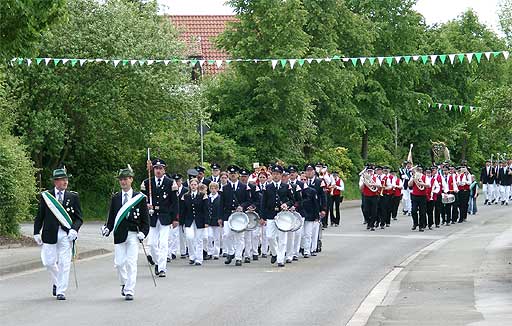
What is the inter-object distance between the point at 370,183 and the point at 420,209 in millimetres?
1665

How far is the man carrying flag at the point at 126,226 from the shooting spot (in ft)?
52.0

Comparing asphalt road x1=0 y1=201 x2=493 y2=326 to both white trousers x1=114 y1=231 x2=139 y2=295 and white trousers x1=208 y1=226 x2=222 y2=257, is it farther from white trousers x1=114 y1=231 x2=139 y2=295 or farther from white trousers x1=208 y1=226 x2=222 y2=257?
white trousers x1=208 y1=226 x2=222 y2=257

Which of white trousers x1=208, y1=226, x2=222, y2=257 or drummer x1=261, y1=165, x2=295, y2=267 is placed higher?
drummer x1=261, y1=165, x2=295, y2=267

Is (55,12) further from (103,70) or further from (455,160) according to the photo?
(455,160)

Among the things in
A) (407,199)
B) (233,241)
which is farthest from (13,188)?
(407,199)

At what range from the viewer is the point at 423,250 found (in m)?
25.4

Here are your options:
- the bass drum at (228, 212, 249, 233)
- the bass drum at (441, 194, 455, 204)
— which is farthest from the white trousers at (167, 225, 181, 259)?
the bass drum at (441, 194, 455, 204)

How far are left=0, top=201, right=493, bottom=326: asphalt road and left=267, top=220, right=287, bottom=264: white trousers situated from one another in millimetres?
308

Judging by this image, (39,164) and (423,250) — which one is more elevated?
(39,164)

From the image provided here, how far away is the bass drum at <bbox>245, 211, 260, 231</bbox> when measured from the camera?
22.3 metres

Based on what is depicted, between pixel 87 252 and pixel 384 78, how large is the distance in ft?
121

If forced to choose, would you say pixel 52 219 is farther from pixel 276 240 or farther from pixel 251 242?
pixel 251 242

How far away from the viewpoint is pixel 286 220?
21.7 metres

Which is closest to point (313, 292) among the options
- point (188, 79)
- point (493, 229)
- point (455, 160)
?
point (493, 229)
